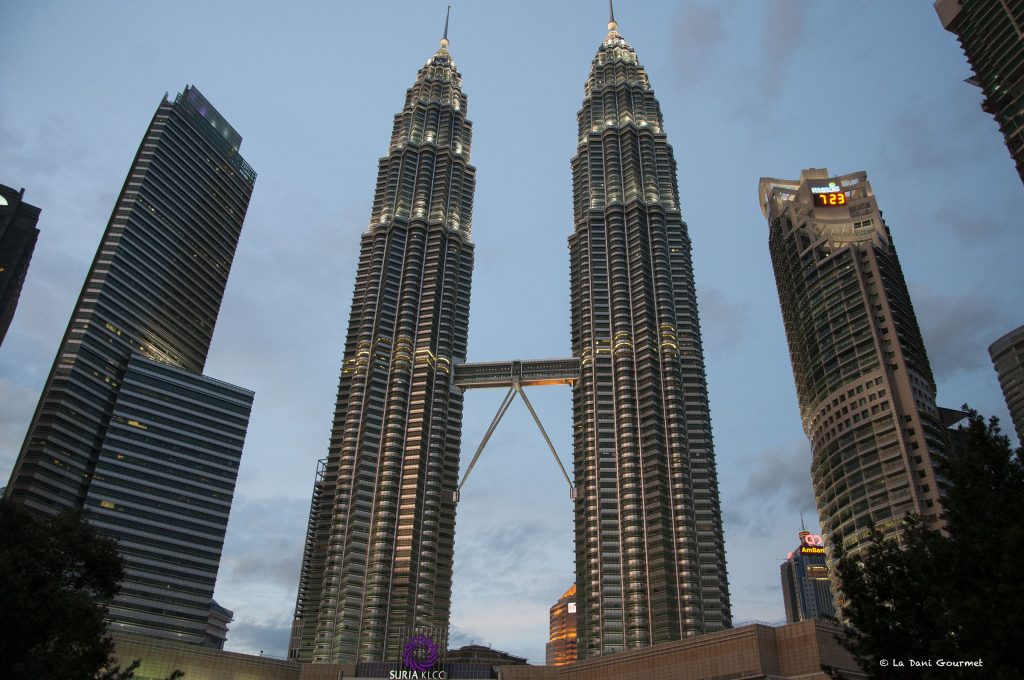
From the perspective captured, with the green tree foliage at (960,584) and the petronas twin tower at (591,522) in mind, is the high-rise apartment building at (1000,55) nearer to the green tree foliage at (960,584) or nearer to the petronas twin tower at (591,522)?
the petronas twin tower at (591,522)

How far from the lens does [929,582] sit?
108 ft

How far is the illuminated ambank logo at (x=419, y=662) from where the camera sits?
115 metres

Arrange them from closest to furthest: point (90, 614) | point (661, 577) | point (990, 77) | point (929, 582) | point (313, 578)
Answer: point (929, 582) → point (90, 614) → point (661, 577) → point (990, 77) → point (313, 578)

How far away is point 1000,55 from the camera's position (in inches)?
7062

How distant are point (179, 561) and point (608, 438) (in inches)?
4230

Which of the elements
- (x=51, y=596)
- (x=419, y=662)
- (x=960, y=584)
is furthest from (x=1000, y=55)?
(x=51, y=596)

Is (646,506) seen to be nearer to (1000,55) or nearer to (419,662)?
(419,662)

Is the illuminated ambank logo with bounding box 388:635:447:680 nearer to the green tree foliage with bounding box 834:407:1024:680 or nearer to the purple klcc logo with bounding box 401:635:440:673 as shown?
the purple klcc logo with bounding box 401:635:440:673

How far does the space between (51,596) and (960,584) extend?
45.5 meters

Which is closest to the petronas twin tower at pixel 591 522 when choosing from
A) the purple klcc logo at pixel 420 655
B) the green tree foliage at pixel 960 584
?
the purple klcc logo at pixel 420 655

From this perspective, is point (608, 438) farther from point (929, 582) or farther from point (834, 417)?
point (929, 582)

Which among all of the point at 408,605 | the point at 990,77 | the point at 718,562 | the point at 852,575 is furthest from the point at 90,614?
the point at 990,77

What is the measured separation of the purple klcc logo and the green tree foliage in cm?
9072

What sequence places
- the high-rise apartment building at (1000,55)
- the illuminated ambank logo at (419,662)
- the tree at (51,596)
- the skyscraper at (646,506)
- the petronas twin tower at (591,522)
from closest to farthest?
the tree at (51,596)
the illuminated ambank logo at (419,662)
the skyscraper at (646,506)
the petronas twin tower at (591,522)
the high-rise apartment building at (1000,55)
